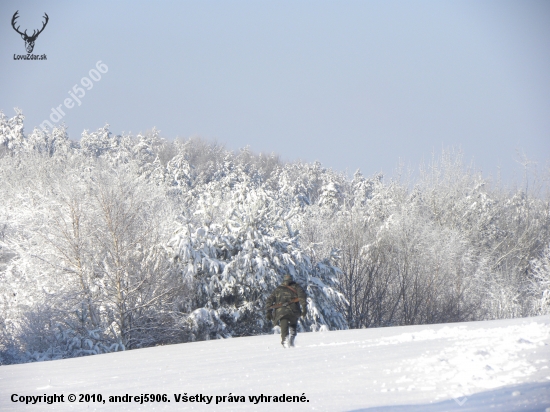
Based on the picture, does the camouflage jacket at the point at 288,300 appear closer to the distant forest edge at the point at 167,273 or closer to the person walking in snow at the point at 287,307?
the person walking in snow at the point at 287,307

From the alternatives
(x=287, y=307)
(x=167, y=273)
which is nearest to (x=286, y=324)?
(x=287, y=307)

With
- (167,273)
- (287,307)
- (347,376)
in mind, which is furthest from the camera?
(167,273)

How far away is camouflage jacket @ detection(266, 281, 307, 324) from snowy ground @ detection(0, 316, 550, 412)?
27.1 inches

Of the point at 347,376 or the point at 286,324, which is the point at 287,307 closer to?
the point at 286,324

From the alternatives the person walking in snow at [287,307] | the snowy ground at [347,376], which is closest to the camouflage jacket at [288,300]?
the person walking in snow at [287,307]

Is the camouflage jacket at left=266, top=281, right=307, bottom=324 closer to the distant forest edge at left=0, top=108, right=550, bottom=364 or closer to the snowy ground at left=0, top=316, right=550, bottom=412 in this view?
the snowy ground at left=0, top=316, right=550, bottom=412

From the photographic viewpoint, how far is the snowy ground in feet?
18.3

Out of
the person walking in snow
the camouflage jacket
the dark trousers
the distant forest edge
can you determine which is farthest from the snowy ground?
the distant forest edge

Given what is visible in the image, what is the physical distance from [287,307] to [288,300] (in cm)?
16

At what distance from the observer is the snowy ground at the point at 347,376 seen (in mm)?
5582

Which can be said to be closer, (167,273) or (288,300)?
(288,300)

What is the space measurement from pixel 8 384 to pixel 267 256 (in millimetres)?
13931

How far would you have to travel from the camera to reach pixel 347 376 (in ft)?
22.8

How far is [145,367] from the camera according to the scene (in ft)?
31.3
